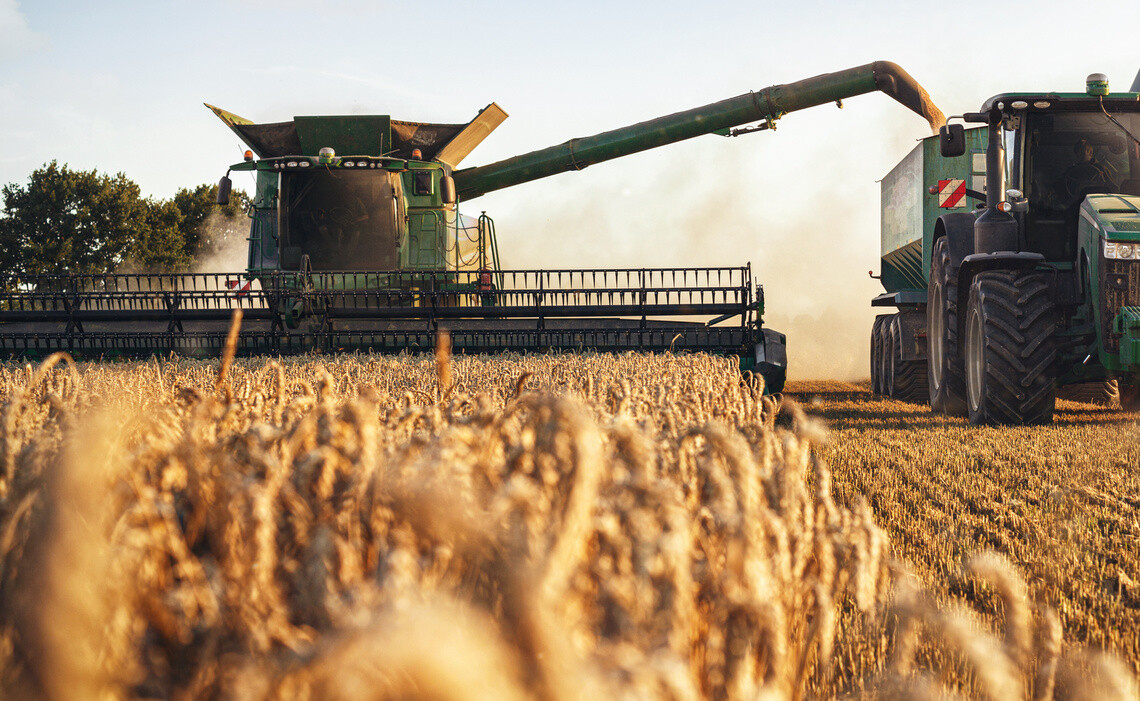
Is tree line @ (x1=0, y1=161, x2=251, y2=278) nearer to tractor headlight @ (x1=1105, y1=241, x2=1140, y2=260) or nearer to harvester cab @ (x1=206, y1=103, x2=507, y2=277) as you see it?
harvester cab @ (x1=206, y1=103, x2=507, y2=277)

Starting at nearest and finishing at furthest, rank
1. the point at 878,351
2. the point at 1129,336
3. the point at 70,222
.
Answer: the point at 1129,336
the point at 878,351
the point at 70,222

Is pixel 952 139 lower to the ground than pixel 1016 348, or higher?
higher

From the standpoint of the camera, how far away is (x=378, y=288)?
1180cm

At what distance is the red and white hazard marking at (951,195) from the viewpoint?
425 inches

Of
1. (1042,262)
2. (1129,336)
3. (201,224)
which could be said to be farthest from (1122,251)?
(201,224)

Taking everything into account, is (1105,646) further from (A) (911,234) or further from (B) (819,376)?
(B) (819,376)

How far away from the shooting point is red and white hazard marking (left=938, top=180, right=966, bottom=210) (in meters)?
10.8

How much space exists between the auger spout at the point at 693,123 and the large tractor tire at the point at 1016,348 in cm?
605

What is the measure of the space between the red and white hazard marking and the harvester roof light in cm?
294

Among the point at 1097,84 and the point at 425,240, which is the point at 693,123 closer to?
the point at 425,240

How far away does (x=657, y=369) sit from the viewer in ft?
24.5

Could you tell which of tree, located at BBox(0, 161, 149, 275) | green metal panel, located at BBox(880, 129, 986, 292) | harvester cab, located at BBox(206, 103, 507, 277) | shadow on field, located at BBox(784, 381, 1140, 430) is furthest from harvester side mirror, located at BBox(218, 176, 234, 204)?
tree, located at BBox(0, 161, 149, 275)

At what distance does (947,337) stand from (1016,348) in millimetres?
1289

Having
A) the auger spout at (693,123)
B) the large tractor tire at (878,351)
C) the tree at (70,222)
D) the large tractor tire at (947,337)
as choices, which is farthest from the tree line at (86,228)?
the large tractor tire at (947,337)
